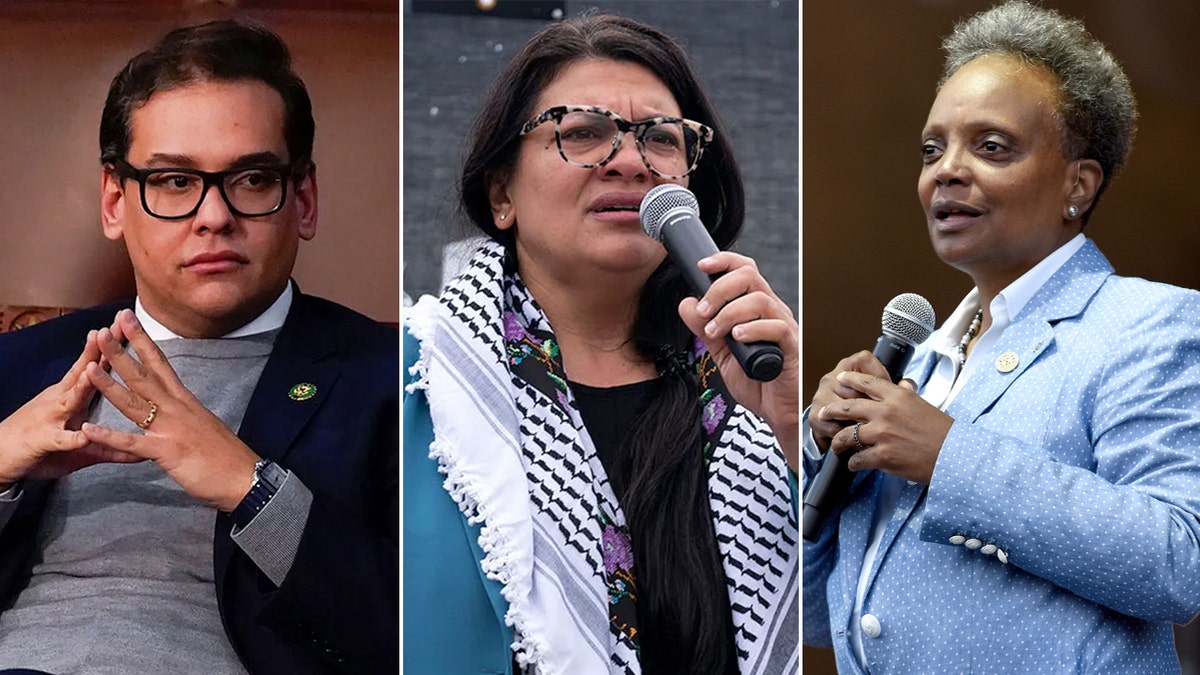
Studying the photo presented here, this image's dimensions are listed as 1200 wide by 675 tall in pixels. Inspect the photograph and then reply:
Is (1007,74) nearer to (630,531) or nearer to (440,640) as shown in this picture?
(630,531)

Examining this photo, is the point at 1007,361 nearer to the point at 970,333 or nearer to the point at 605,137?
the point at 970,333

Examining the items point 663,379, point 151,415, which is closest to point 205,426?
point 151,415

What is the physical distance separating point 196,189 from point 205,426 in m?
0.51

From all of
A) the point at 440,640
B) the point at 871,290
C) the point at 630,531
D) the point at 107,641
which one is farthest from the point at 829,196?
the point at 107,641

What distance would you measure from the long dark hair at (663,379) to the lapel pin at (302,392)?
0.50m

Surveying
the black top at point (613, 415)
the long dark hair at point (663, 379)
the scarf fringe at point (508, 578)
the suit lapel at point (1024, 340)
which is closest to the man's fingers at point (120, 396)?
the scarf fringe at point (508, 578)

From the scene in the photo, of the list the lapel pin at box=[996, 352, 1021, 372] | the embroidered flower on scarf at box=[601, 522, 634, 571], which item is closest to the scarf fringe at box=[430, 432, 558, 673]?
the embroidered flower on scarf at box=[601, 522, 634, 571]

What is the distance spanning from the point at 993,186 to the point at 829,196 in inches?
17.1

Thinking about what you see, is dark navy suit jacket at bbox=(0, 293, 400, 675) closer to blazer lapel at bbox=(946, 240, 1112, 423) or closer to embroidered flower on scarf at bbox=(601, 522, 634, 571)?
embroidered flower on scarf at bbox=(601, 522, 634, 571)

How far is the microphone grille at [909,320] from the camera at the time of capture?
9.10 ft

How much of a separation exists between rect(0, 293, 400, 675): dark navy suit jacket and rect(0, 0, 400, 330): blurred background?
0.08 metres

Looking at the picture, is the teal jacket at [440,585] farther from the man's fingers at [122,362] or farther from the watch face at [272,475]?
the man's fingers at [122,362]

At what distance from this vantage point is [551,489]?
9.30 feet

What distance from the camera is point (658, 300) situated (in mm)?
2936
